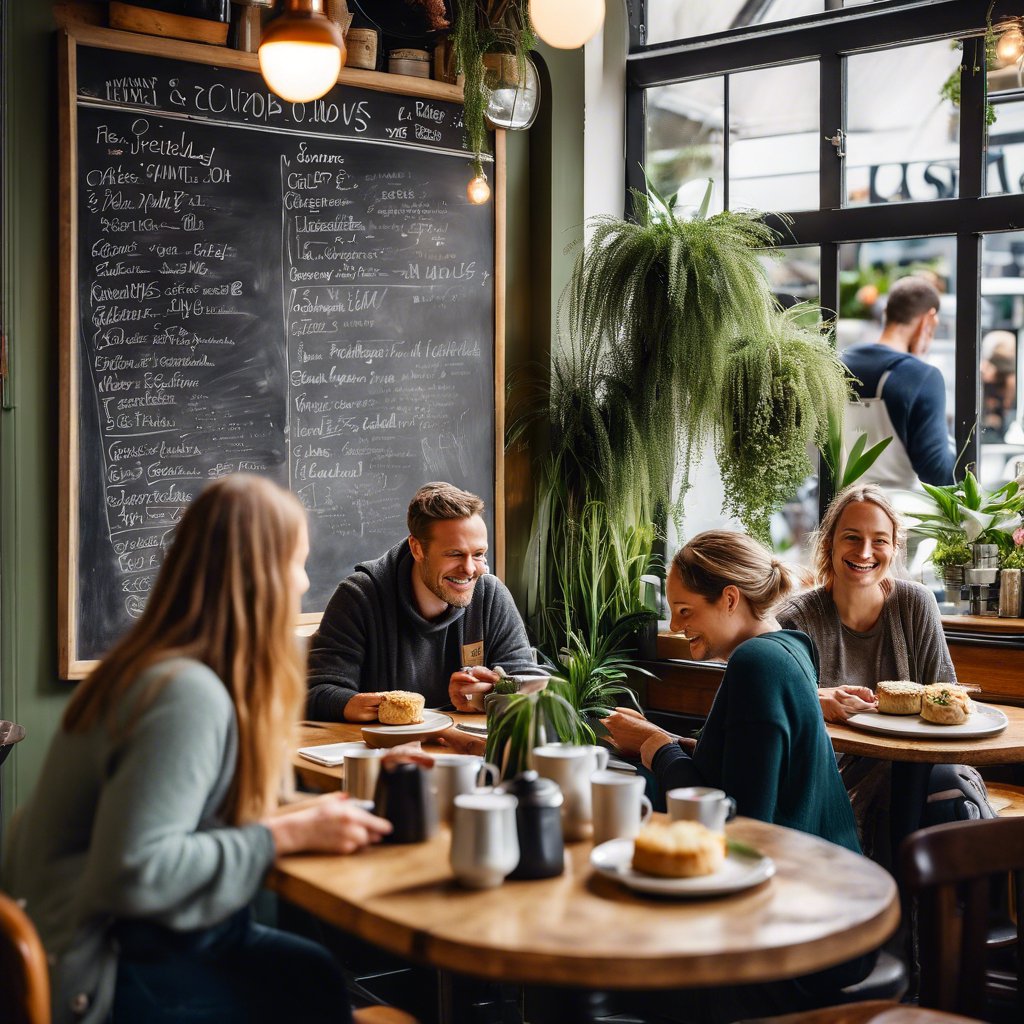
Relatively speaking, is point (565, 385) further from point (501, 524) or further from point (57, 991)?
point (57, 991)

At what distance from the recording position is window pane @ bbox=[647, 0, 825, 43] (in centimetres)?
450

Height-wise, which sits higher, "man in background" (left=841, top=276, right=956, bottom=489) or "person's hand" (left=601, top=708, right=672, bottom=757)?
"man in background" (left=841, top=276, right=956, bottom=489)

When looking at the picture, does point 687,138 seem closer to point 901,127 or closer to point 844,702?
point 901,127

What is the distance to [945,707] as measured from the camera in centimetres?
295

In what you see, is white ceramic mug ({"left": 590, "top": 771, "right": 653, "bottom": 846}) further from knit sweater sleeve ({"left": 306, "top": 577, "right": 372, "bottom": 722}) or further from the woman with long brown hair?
knit sweater sleeve ({"left": 306, "top": 577, "right": 372, "bottom": 722})

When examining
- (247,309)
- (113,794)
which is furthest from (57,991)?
(247,309)

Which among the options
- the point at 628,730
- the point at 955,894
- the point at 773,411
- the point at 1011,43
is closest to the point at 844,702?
the point at 628,730

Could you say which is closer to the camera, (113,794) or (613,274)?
(113,794)

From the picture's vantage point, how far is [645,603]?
4504mm

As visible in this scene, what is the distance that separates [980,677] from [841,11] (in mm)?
2242

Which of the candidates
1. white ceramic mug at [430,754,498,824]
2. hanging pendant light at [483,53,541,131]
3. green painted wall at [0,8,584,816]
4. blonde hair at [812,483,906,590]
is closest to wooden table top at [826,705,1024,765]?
blonde hair at [812,483,906,590]

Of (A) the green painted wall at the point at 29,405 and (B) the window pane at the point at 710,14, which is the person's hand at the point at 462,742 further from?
(B) the window pane at the point at 710,14

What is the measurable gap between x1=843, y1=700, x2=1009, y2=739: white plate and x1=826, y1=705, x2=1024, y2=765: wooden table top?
0.04 feet

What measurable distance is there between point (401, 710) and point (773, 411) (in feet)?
6.08
